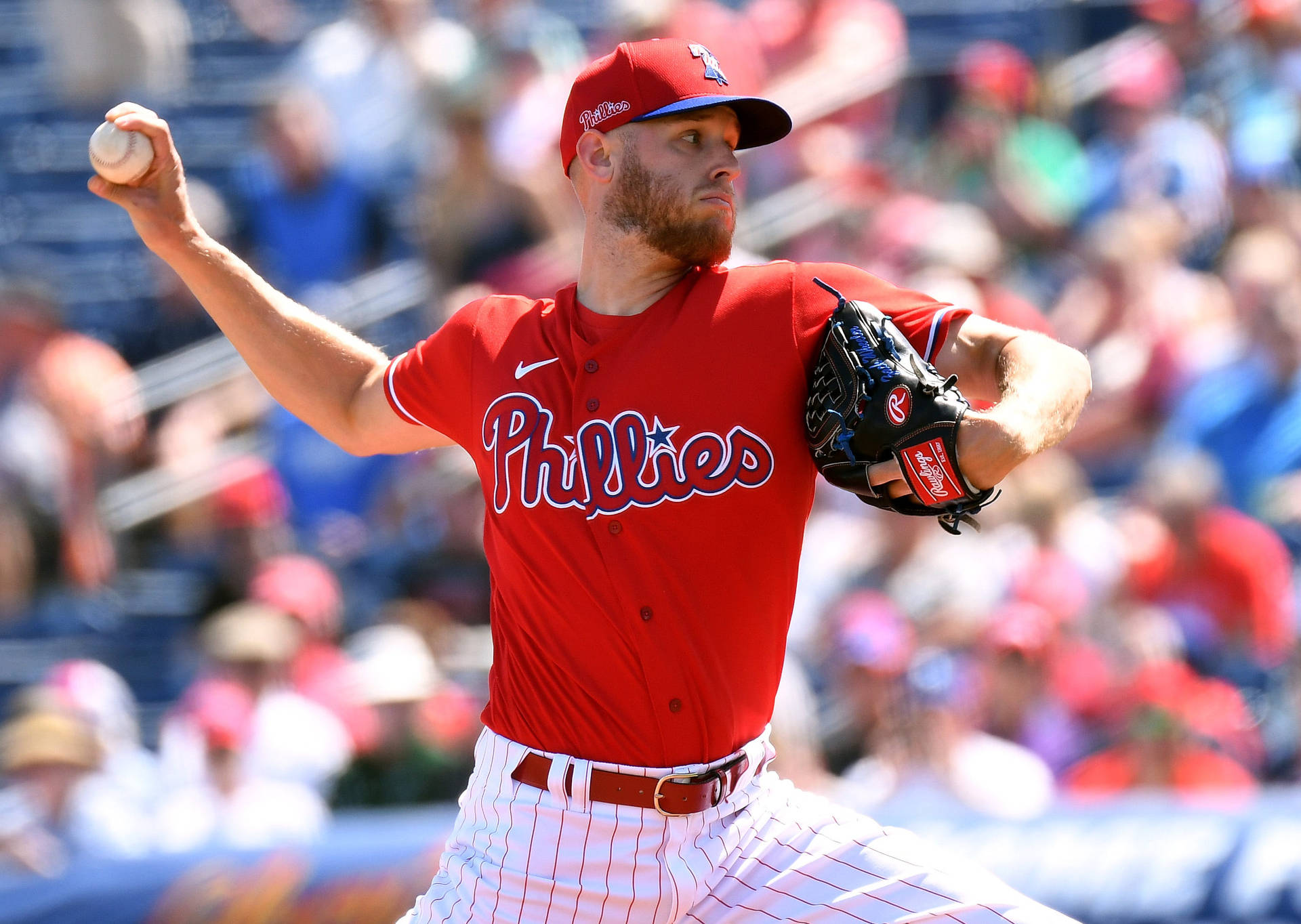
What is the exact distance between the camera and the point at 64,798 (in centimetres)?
560

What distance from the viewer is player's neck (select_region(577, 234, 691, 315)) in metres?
3.04

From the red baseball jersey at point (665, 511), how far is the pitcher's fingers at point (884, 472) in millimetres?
212

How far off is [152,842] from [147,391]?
2.57m

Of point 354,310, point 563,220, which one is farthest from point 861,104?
point 354,310

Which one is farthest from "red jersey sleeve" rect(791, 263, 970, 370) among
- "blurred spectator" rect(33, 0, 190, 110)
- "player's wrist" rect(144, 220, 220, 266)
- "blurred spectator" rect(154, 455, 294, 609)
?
"blurred spectator" rect(33, 0, 190, 110)

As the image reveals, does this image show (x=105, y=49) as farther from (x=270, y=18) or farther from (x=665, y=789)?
(x=665, y=789)

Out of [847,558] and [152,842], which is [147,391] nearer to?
[152,842]

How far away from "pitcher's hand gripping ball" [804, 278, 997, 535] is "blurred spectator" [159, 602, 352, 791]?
3.39 m

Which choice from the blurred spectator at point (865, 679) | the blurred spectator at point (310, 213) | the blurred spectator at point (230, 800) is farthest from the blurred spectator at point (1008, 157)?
the blurred spectator at point (230, 800)

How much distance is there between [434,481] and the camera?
273 inches

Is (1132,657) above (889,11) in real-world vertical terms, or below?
below

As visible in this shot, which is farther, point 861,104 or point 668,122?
point 861,104

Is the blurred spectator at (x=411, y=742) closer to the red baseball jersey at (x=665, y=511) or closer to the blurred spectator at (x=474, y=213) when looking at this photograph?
the blurred spectator at (x=474, y=213)

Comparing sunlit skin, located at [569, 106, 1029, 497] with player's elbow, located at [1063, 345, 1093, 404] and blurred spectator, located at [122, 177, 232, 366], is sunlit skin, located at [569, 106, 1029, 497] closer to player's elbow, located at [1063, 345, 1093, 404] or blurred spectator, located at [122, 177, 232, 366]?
player's elbow, located at [1063, 345, 1093, 404]
